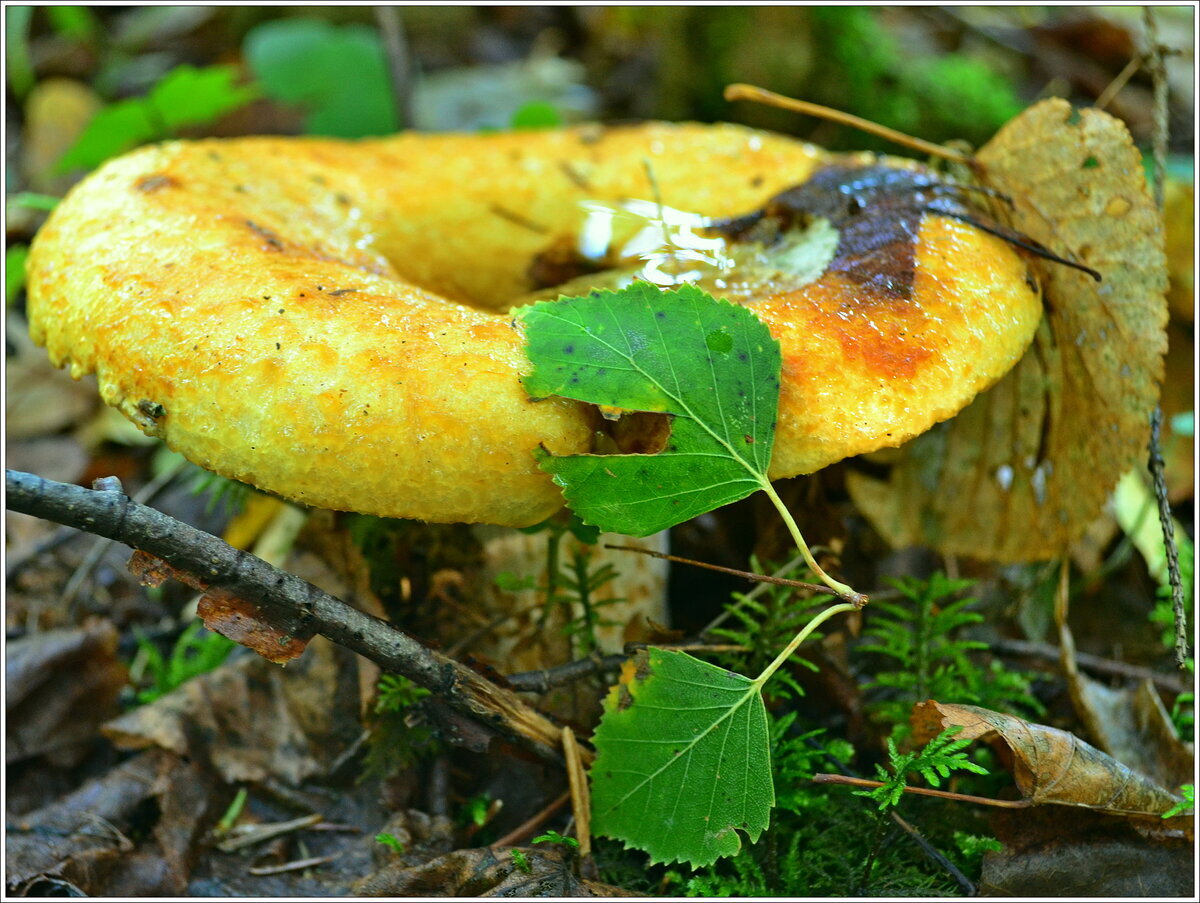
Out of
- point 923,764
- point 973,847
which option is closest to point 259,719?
point 923,764

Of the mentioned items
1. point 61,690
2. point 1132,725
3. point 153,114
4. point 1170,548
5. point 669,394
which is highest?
point 153,114

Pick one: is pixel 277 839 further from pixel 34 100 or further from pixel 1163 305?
pixel 34 100

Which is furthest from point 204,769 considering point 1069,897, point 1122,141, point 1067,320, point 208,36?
point 208,36

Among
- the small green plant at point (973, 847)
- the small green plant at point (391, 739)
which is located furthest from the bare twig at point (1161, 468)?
the small green plant at point (391, 739)

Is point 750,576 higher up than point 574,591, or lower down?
higher up

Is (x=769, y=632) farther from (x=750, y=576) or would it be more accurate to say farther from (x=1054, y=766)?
(x=1054, y=766)

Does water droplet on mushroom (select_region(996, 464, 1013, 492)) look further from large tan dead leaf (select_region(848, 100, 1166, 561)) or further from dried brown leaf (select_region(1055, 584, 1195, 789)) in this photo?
dried brown leaf (select_region(1055, 584, 1195, 789))
